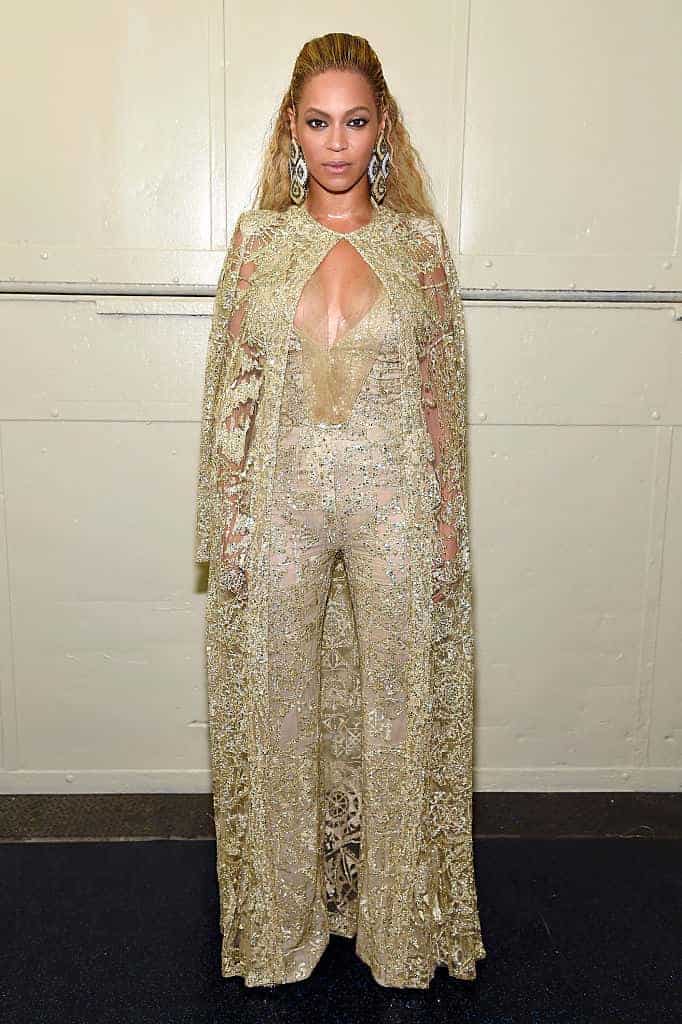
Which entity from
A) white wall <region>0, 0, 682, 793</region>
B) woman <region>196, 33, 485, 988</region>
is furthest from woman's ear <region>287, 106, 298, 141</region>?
white wall <region>0, 0, 682, 793</region>

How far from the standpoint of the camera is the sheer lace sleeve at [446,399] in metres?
1.68

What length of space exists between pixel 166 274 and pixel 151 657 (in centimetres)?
106

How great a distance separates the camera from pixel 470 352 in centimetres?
242

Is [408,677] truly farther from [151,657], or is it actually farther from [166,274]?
[166,274]

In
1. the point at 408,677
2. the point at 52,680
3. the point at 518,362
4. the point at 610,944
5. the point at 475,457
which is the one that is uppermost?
the point at 518,362

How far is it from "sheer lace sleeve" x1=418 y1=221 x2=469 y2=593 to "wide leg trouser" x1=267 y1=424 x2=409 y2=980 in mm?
106

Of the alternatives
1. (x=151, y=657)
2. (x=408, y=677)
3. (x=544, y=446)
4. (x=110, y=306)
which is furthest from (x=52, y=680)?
(x=544, y=446)

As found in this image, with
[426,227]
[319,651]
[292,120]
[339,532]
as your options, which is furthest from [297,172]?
[319,651]

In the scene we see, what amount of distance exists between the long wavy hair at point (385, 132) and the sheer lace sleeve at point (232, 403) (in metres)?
0.11

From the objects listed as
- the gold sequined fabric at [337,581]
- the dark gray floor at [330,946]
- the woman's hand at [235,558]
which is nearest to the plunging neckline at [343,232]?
the gold sequined fabric at [337,581]

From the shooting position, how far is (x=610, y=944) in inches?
78.5

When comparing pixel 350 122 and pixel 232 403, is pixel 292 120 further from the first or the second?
pixel 232 403

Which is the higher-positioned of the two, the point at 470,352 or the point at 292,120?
the point at 292,120

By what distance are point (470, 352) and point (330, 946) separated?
59.5 inches
